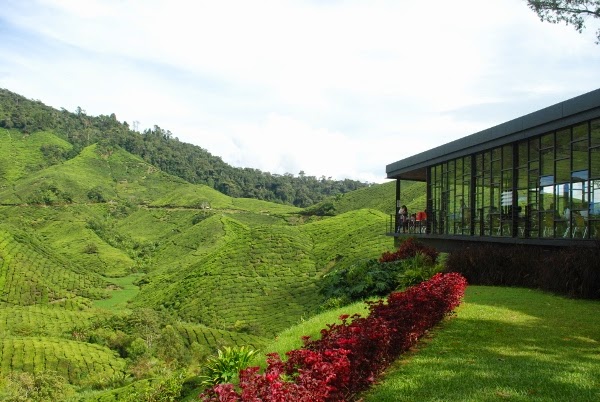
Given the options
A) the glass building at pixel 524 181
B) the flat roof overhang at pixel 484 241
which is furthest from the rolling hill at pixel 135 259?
the glass building at pixel 524 181

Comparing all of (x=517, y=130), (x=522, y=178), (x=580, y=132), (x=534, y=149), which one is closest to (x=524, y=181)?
(x=522, y=178)

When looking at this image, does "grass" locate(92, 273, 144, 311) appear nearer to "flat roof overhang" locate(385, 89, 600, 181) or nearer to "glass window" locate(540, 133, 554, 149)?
"flat roof overhang" locate(385, 89, 600, 181)

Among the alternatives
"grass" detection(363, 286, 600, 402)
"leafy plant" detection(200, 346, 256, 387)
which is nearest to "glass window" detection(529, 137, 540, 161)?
"grass" detection(363, 286, 600, 402)

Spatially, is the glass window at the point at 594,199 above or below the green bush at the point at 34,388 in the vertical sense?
above

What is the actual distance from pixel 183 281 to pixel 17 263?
28.2 meters

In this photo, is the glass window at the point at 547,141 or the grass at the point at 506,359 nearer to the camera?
the grass at the point at 506,359

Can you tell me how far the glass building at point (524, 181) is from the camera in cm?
1055

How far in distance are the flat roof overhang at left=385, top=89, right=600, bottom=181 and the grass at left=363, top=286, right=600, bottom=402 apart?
13.3 feet

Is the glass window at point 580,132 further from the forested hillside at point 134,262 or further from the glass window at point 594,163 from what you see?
the forested hillside at point 134,262

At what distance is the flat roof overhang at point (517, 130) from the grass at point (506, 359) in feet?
13.3

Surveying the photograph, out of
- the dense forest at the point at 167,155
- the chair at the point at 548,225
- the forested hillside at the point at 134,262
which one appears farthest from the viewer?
the dense forest at the point at 167,155

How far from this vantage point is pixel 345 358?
14.8ft

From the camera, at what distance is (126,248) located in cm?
7400

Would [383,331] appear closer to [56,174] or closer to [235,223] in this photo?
[235,223]
